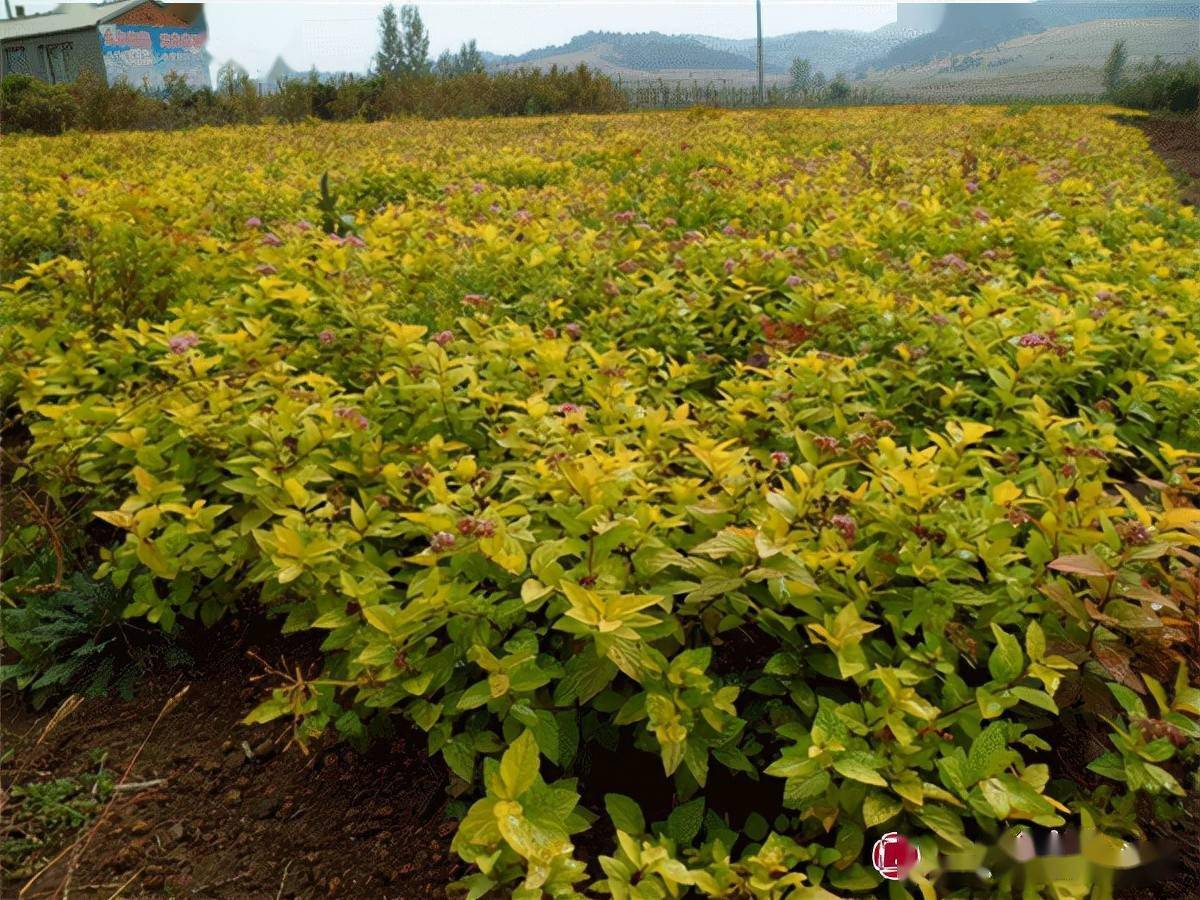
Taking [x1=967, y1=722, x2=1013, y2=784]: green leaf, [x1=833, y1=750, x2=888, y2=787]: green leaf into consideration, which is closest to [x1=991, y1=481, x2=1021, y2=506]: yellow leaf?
[x1=967, y1=722, x2=1013, y2=784]: green leaf

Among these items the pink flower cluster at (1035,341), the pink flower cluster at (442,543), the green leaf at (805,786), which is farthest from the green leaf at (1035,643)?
the pink flower cluster at (1035,341)

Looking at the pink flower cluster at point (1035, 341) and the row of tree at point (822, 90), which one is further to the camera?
the row of tree at point (822, 90)

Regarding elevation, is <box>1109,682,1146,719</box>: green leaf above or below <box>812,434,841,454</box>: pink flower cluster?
below

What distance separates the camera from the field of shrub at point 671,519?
138 cm

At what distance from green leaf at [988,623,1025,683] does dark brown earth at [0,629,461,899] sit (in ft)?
3.37

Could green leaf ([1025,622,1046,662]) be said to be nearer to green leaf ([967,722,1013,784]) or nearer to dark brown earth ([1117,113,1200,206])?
green leaf ([967,722,1013,784])

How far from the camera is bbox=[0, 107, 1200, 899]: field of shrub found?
1.38 metres

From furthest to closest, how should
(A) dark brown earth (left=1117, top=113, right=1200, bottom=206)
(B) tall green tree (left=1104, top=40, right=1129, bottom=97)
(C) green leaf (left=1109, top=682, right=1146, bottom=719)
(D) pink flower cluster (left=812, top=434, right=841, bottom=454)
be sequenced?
(B) tall green tree (left=1104, top=40, right=1129, bottom=97) → (A) dark brown earth (left=1117, top=113, right=1200, bottom=206) → (D) pink flower cluster (left=812, top=434, right=841, bottom=454) → (C) green leaf (left=1109, top=682, right=1146, bottom=719)

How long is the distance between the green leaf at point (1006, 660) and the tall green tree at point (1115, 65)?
30.0 metres

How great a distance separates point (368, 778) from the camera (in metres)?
1.73

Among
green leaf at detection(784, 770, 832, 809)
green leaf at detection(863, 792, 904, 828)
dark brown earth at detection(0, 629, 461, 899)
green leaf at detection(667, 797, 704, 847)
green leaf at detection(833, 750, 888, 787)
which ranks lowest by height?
dark brown earth at detection(0, 629, 461, 899)

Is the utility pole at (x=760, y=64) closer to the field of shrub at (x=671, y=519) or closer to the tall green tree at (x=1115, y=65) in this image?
the tall green tree at (x=1115, y=65)

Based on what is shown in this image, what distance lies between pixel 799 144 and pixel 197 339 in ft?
25.3

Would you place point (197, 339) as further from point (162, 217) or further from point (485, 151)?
point (485, 151)
